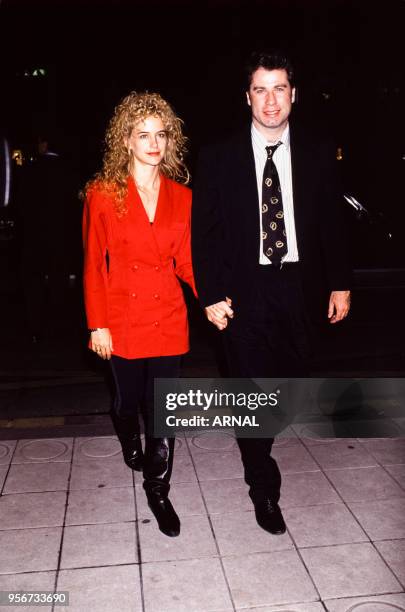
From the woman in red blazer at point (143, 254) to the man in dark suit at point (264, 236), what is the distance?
19 cm

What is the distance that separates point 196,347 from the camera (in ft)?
22.5

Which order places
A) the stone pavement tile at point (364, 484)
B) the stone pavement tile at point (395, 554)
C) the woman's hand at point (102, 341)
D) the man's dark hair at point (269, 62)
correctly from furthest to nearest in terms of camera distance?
the stone pavement tile at point (364, 484) → the woman's hand at point (102, 341) → the man's dark hair at point (269, 62) → the stone pavement tile at point (395, 554)

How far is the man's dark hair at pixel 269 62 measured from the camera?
2.84 metres

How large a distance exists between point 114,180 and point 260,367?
120 cm

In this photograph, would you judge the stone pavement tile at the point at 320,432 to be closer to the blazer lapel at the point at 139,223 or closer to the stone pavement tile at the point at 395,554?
the stone pavement tile at the point at 395,554

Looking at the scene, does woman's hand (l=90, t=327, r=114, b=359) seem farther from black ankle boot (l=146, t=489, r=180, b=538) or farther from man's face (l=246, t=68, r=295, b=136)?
man's face (l=246, t=68, r=295, b=136)

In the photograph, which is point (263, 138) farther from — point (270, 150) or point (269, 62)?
point (269, 62)

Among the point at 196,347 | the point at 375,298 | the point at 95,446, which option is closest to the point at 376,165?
the point at 375,298

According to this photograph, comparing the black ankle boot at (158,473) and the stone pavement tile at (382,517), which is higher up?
the black ankle boot at (158,473)

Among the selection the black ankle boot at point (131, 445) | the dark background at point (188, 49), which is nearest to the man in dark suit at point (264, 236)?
the black ankle boot at point (131, 445)

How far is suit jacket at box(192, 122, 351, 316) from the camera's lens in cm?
295

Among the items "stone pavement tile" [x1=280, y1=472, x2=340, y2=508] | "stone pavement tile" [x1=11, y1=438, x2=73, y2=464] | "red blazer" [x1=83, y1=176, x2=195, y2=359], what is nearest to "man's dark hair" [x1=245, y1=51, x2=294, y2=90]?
"red blazer" [x1=83, y1=176, x2=195, y2=359]


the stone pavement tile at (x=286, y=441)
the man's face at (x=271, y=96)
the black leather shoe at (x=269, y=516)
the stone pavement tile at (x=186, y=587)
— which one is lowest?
the stone pavement tile at (x=186, y=587)

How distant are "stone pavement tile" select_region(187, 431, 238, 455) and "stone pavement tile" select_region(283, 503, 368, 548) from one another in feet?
2.79
